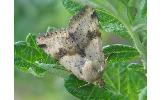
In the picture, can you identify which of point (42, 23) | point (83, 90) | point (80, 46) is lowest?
point (83, 90)

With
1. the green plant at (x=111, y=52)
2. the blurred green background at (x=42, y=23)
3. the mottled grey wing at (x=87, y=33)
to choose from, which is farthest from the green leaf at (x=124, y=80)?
the blurred green background at (x=42, y=23)

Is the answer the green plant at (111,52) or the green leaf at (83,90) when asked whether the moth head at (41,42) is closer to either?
the green plant at (111,52)

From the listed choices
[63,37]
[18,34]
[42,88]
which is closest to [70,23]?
[63,37]

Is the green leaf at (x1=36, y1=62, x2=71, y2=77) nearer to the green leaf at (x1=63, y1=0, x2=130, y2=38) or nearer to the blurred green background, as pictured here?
the green leaf at (x1=63, y1=0, x2=130, y2=38)

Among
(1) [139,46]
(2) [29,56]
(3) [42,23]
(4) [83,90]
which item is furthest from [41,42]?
(3) [42,23]

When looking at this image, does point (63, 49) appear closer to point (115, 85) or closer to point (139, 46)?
point (115, 85)
